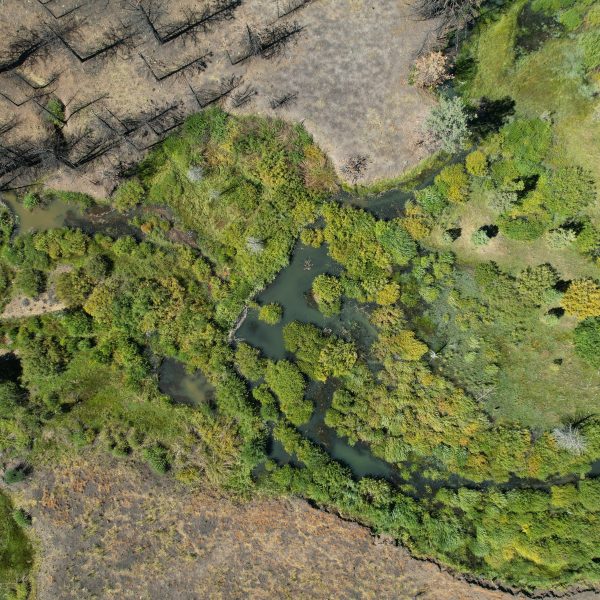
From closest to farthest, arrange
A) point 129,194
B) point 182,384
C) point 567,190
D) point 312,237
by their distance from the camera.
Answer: point 567,190
point 312,237
point 129,194
point 182,384

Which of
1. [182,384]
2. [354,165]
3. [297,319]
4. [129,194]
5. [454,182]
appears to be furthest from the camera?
[182,384]

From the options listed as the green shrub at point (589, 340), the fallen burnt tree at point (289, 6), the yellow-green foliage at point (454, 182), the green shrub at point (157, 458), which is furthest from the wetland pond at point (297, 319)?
the fallen burnt tree at point (289, 6)

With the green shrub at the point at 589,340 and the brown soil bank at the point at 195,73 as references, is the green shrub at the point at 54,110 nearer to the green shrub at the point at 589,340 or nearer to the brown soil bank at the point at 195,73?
the brown soil bank at the point at 195,73

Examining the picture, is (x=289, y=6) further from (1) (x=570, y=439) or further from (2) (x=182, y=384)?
(1) (x=570, y=439)

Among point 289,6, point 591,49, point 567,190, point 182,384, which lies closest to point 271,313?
point 182,384

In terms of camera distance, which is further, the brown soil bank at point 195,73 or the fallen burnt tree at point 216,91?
the fallen burnt tree at point 216,91

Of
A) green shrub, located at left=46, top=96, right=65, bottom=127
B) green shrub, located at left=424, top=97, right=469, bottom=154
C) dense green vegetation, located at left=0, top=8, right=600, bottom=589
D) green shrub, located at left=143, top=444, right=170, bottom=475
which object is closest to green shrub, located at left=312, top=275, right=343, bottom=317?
dense green vegetation, located at left=0, top=8, right=600, bottom=589

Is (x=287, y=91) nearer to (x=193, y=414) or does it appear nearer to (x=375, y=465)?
(x=193, y=414)
